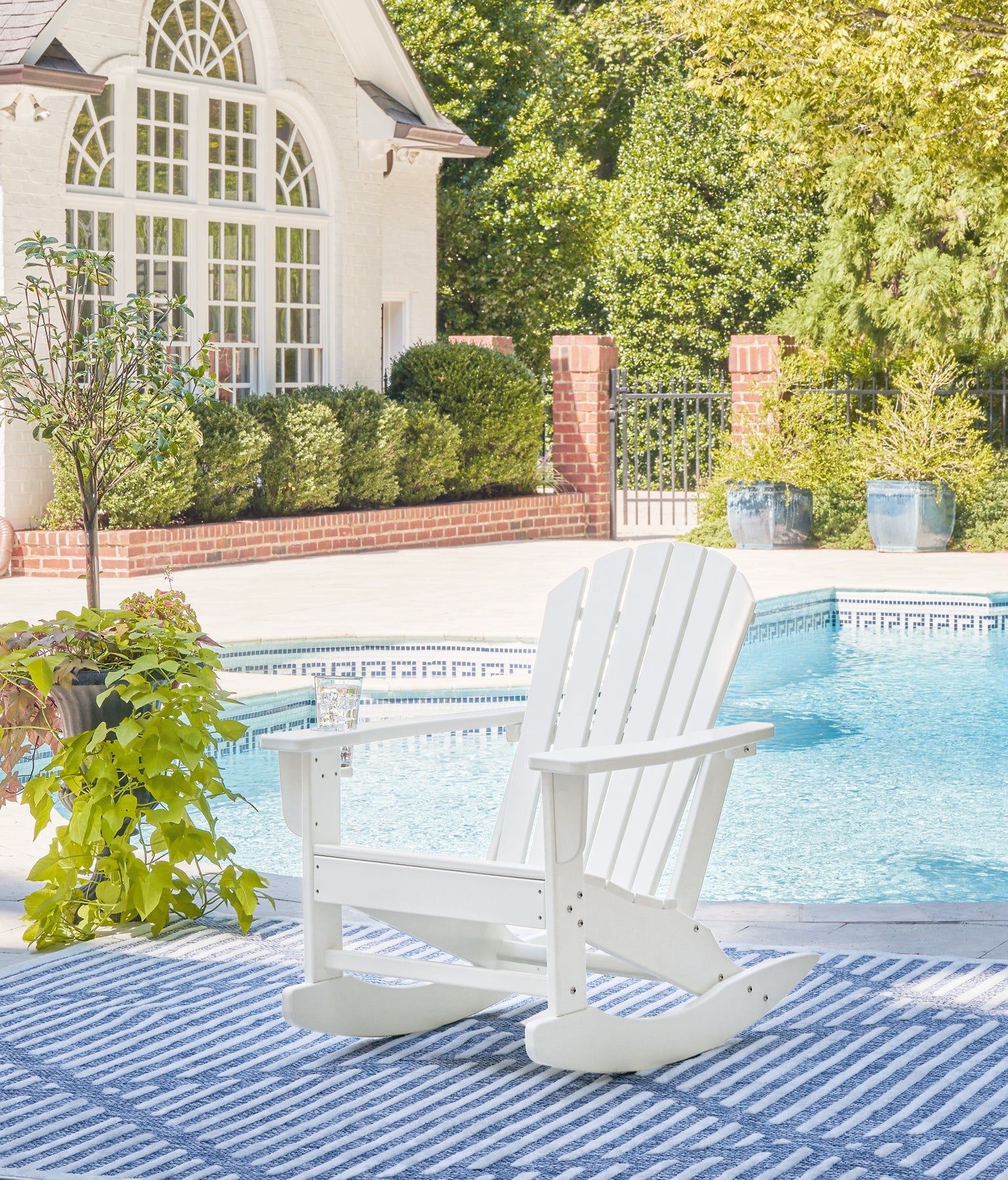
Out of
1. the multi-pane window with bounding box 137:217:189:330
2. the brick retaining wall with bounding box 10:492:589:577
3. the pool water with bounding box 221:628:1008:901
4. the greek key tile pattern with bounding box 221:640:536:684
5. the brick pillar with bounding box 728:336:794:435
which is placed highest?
the multi-pane window with bounding box 137:217:189:330

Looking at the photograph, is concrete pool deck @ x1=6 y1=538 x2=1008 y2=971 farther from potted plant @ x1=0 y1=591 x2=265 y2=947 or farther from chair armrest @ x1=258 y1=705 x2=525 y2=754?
chair armrest @ x1=258 y1=705 x2=525 y2=754

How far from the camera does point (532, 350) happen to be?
21875mm

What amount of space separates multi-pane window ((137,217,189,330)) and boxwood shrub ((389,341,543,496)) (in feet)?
7.88

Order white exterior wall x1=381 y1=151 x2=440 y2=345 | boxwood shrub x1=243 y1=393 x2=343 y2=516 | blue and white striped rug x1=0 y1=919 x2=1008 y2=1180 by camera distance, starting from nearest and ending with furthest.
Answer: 1. blue and white striped rug x1=0 y1=919 x2=1008 y2=1180
2. boxwood shrub x1=243 y1=393 x2=343 y2=516
3. white exterior wall x1=381 y1=151 x2=440 y2=345

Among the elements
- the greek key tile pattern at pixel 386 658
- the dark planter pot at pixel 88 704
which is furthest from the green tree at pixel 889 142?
the dark planter pot at pixel 88 704

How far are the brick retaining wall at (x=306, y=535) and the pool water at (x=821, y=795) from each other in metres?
5.07

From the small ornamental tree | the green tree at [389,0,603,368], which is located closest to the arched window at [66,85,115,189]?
the small ornamental tree

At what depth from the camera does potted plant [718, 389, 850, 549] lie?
1483 centimetres

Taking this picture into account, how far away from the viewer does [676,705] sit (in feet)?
12.0

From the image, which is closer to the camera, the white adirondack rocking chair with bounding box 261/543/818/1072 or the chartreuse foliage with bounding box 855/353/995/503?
the white adirondack rocking chair with bounding box 261/543/818/1072

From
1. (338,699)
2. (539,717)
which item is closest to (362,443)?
(338,699)

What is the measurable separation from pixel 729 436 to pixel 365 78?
481 centimetres

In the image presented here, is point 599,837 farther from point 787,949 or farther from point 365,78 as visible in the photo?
point 365,78

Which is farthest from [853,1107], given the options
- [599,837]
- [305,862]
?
[305,862]
